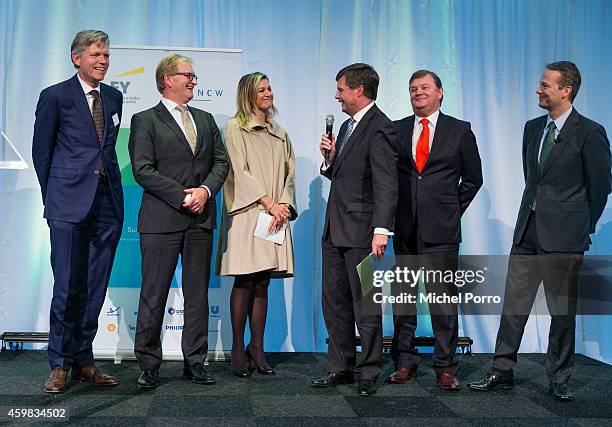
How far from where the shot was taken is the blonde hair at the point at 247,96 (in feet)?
13.7

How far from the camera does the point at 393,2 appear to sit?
5.31 m

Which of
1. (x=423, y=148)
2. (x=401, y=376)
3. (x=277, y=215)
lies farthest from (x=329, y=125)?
(x=401, y=376)

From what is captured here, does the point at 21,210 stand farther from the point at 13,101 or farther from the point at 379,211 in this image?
the point at 379,211

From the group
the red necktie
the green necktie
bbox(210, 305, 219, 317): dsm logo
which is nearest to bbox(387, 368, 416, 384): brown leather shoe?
the red necktie

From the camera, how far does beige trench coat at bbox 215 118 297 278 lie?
13.5 ft

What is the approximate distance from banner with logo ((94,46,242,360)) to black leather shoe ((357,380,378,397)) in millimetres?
1200

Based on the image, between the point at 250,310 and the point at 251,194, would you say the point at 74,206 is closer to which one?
the point at 251,194

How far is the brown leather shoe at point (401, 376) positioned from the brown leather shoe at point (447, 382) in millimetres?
208

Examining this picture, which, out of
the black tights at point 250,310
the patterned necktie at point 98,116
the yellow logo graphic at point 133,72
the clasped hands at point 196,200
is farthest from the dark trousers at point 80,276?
the yellow logo graphic at point 133,72

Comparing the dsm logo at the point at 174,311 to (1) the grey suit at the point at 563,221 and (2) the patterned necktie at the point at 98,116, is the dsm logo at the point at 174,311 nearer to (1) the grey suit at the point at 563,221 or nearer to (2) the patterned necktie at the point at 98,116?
(2) the patterned necktie at the point at 98,116

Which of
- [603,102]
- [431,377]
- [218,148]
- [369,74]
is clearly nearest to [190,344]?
[218,148]

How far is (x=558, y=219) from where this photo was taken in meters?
3.72

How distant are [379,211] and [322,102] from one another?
1797 millimetres

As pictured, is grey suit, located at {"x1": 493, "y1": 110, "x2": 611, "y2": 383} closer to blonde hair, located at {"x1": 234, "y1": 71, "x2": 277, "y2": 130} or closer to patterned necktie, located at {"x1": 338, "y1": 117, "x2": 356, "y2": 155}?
patterned necktie, located at {"x1": 338, "y1": 117, "x2": 356, "y2": 155}
